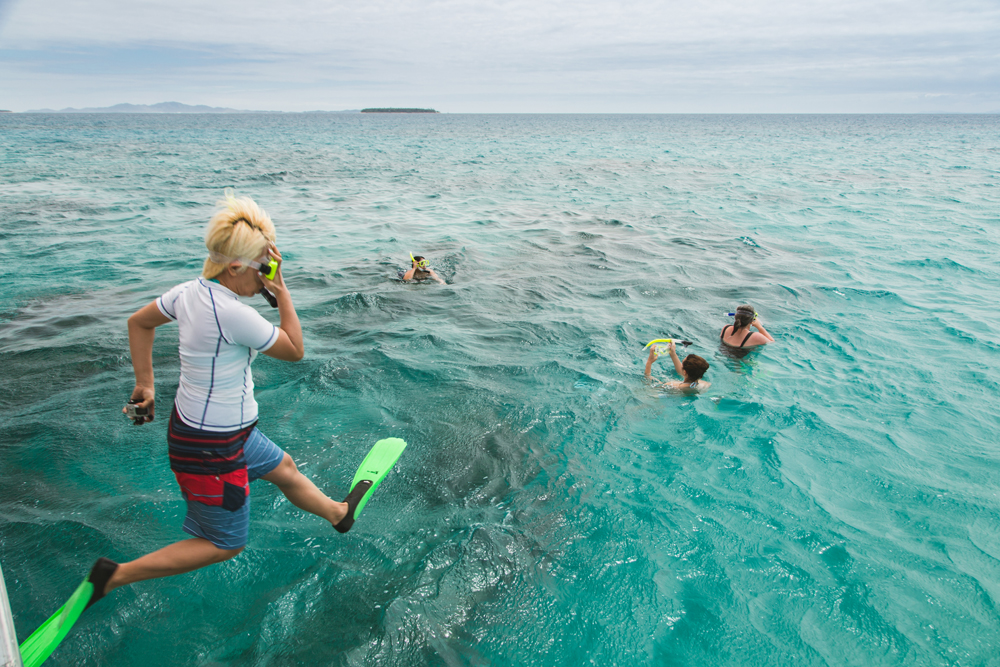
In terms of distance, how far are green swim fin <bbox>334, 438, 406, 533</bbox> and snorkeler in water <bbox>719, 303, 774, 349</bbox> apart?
575 cm

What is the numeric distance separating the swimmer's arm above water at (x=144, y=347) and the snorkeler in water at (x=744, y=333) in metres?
7.42

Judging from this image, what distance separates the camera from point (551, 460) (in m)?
5.77

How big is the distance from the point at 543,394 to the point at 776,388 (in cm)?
316

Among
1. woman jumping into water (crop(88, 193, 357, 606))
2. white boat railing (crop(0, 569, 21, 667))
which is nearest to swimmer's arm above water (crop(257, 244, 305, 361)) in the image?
woman jumping into water (crop(88, 193, 357, 606))

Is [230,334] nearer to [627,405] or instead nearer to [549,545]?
[549,545]

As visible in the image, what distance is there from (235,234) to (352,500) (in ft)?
6.63

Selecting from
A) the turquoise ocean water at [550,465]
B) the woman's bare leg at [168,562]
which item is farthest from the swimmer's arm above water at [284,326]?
the turquoise ocean water at [550,465]

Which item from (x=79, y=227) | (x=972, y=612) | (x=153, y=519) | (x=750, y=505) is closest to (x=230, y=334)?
(x=153, y=519)

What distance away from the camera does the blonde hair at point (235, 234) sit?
8.95ft

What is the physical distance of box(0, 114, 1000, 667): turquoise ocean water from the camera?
3799 millimetres

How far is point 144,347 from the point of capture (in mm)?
3129

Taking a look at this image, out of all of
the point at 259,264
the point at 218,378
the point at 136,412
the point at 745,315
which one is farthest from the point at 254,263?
the point at 745,315

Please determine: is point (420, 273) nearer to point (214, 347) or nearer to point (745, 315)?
point (745, 315)

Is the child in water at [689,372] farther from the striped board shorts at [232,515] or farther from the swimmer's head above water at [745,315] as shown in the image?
the striped board shorts at [232,515]
